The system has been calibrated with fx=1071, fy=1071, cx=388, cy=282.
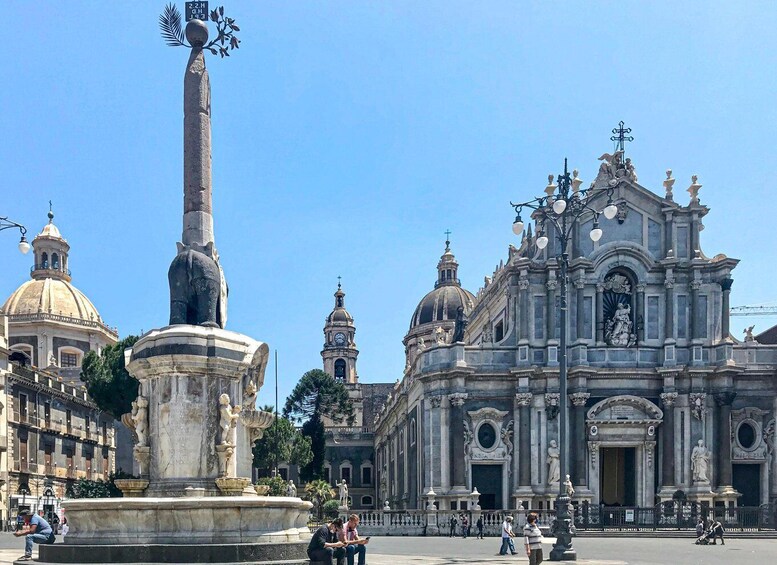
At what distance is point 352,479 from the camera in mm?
101875

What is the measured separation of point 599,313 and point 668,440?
7371 millimetres

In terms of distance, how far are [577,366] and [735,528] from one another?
1100cm

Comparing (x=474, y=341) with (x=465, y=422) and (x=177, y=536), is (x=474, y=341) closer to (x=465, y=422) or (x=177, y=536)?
(x=465, y=422)

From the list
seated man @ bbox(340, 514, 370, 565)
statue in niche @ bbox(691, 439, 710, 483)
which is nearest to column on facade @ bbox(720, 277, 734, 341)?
statue in niche @ bbox(691, 439, 710, 483)

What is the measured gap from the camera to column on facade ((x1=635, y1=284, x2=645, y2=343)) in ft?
183

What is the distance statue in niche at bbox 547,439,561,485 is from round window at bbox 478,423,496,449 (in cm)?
320

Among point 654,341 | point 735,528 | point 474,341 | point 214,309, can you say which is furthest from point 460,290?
point 214,309

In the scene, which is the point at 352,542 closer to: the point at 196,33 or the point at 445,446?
the point at 196,33

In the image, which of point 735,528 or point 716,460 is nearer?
point 735,528

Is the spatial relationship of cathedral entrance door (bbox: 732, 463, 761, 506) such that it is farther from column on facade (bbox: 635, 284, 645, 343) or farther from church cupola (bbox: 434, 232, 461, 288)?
church cupola (bbox: 434, 232, 461, 288)

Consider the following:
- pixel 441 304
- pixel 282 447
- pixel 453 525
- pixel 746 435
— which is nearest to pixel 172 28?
pixel 453 525

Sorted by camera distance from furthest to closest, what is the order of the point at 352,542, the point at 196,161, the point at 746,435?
the point at 746,435
the point at 196,161
the point at 352,542

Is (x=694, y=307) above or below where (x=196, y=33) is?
below

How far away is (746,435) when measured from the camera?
56094 millimetres
